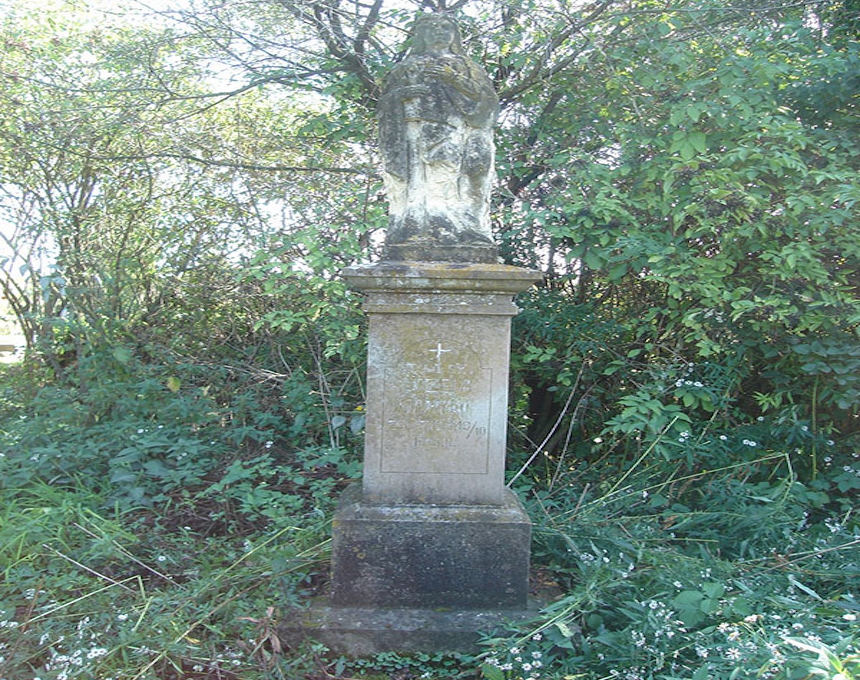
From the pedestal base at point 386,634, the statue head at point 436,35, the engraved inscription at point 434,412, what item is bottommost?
the pedestal base at point 386,634

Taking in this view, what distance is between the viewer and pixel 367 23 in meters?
5.24

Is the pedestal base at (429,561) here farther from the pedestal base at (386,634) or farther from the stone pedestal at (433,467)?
the pedestal base at (386,634)

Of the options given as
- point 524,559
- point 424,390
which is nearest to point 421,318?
point 424,390

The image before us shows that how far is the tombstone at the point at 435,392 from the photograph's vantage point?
3.13 metres

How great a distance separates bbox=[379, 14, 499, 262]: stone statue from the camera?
325cm

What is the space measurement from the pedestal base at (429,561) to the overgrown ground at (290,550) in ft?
0.79

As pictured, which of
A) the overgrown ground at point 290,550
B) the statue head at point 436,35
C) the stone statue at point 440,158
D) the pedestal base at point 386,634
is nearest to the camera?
the overgrown ground at point 290,550

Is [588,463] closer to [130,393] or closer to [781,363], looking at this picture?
[781,363]

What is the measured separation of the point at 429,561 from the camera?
10.3ft

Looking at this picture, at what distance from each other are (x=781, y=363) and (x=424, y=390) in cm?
275

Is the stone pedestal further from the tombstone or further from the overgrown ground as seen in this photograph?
the overgrown ground

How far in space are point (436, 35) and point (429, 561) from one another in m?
2.42

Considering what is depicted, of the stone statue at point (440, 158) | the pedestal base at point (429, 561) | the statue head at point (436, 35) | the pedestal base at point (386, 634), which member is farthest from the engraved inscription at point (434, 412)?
the statue head at point (436, 35)

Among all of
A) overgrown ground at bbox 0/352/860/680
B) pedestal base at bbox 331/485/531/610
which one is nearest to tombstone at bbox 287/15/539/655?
pedestal base at bbox 331/485/531/610
